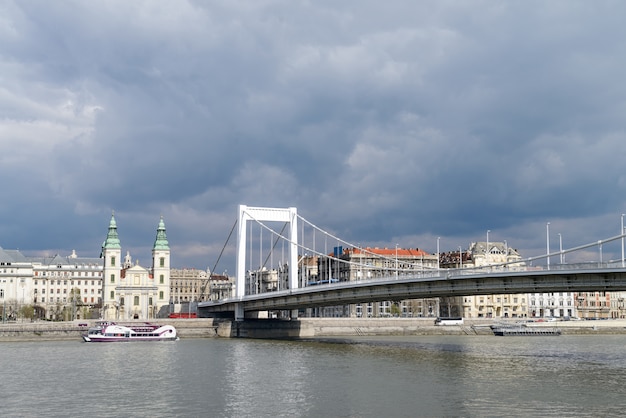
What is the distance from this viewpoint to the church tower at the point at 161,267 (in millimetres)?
150750

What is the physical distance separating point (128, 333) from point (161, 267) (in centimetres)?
6214

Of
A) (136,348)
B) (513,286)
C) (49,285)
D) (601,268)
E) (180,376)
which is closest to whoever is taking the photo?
(180,376)

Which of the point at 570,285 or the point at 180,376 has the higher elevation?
the point at 570,285

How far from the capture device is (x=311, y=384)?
44.3 meters

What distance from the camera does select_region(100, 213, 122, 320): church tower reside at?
146 metres

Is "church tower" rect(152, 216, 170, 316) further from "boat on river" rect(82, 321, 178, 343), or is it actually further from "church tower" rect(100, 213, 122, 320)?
"boat on river" rect(82, 321, 178, 343)

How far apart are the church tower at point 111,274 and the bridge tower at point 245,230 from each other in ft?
156

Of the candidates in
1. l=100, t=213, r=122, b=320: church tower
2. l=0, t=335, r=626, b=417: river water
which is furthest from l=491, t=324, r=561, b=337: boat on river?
l=100, t=213, r=122, b=320: church tower

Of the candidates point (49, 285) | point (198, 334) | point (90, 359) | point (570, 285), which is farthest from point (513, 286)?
point (49, 285)

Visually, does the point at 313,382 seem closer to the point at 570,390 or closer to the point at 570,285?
the point at 570,390

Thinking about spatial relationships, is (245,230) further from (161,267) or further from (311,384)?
(311,384)

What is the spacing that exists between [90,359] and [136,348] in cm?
1545

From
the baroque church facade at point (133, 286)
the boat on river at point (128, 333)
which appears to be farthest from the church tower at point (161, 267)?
the boat on river at point (128, 333)

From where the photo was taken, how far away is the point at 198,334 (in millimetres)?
100375
